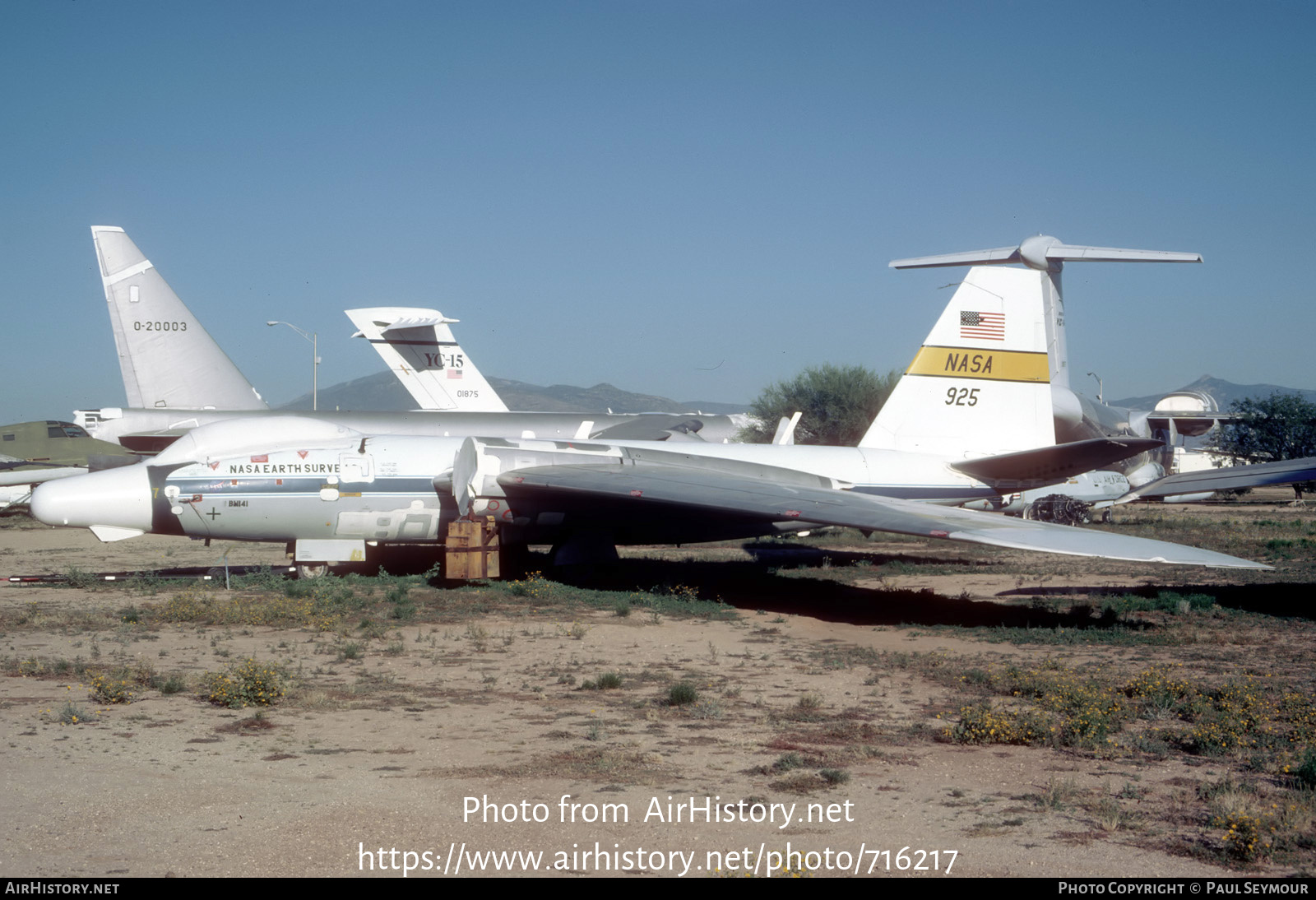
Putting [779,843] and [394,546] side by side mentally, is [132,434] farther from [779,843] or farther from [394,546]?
[779,843]

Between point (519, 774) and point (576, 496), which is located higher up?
point (576, 496)

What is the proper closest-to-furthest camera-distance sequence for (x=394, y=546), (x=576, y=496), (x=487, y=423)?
1. (x=576, y=496)
2. (x=394, y=546)
3. (x=487, y=423)

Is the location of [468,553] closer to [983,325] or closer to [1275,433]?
[983,325]

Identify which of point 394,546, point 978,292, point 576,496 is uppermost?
point 978,292

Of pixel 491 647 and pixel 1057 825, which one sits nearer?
pixel 1057 825

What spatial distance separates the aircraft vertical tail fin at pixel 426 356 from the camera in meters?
34.8

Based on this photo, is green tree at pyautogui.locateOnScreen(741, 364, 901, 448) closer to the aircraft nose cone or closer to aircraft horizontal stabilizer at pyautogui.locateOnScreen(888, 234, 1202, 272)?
aircraft horizontal stabilizer at pyautogui.locateOnScreen(888, 234, 1202, 272)

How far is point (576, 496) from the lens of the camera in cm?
1811

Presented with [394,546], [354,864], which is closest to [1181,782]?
[354,864]

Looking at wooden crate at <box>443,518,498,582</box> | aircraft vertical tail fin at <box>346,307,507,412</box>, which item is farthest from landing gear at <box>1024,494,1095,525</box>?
wooden crate at <box>443,518,498,582</box>

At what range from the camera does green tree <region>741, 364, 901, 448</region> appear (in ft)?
195

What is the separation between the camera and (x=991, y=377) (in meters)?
21.2
